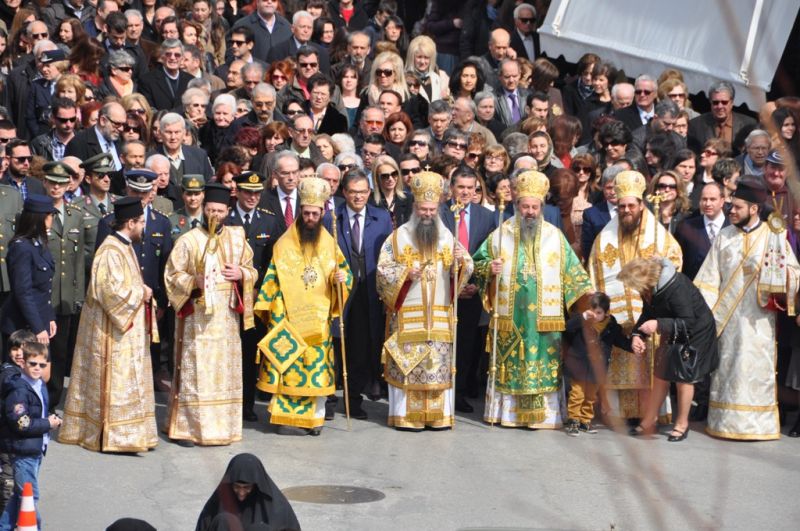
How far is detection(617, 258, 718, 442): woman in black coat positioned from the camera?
9.68m

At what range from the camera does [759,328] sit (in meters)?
10.3

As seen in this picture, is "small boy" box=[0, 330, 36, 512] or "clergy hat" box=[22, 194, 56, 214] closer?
"small boy" box=[0, 330, 36, 512]

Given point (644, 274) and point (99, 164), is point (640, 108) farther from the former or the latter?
point (99, 164)

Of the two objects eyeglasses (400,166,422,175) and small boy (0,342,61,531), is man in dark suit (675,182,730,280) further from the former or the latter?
small boy (0,342,61,531)

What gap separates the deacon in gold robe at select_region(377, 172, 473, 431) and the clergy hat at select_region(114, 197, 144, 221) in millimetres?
1953

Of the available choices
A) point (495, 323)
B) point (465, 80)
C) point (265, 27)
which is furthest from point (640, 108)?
point (265, 27)

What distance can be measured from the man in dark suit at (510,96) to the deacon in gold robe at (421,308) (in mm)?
3460

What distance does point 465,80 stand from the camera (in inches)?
531

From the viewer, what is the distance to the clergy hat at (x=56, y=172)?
9805mm

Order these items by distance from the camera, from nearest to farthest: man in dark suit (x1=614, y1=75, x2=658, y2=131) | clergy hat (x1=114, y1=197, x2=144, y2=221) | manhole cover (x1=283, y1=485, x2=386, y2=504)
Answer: manhole cover (x1=283, y1=485, x2=386, y2=504), clergy hat (x1=114, y1=197, x2=144, y2=221), man in dark suit (x1=614, y1=75, x2=658, y2=131)

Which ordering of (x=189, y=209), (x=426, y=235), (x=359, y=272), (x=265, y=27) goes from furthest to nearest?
1. (x=265, y=27)
2. (x=359, y=272)
3. (x=189, y=209)
4. (x=426, y=235)

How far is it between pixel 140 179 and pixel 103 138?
1310mm

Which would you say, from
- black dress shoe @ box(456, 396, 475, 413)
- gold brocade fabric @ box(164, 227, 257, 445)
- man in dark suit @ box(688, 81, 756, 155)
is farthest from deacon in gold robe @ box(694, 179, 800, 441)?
gold brocade fabric @ box(164, 227, 257, 445)

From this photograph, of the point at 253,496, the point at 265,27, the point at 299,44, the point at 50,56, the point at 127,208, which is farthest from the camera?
the point at 265,27
